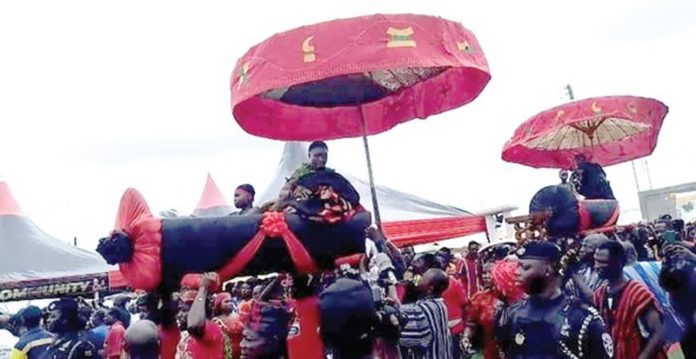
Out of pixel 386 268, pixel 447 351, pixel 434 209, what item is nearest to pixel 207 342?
pixel 386 268

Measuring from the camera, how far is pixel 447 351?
519cm

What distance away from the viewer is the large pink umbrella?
4637mm

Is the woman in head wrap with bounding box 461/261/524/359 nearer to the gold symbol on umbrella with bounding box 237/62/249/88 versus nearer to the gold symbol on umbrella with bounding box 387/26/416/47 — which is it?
the gold symbol on umbrella with bounding box 387/26/416/47

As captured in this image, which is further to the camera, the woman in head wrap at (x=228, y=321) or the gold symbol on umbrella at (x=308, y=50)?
the woman in head wrap at (x=228, y=321)

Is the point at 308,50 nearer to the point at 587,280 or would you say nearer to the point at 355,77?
the point at 355,77

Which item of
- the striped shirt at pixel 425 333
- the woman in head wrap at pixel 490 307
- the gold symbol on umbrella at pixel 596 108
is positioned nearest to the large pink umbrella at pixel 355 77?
the striped shirt at pixel 425 333

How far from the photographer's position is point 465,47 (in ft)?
16.1

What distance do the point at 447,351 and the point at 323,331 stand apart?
79.7 inches

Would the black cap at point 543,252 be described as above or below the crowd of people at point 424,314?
above

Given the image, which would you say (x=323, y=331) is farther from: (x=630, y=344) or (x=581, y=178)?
(x=581, y=178)

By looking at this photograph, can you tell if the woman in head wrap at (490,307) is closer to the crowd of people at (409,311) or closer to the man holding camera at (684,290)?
the crowd of people at (409,311)

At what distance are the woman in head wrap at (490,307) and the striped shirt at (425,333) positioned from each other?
0.18m

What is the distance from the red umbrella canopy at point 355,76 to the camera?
4637mm

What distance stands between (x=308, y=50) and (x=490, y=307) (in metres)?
1.97
